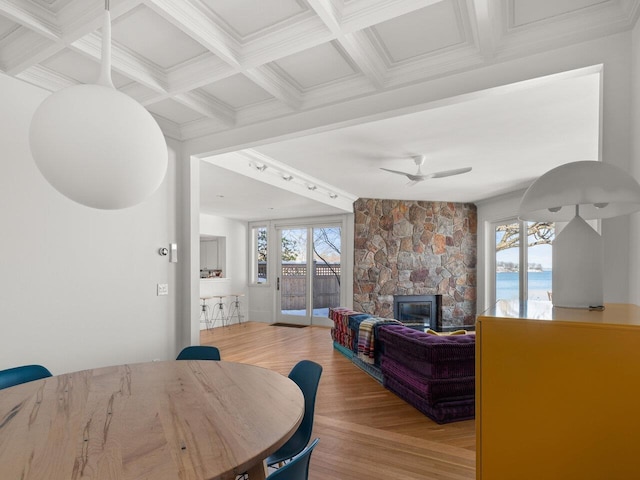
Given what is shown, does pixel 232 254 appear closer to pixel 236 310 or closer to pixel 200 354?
pixel 236 310

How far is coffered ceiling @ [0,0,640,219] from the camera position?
6.10ft

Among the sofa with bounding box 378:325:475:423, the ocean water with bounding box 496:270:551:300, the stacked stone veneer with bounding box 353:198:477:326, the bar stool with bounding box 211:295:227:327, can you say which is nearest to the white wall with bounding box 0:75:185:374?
the sofa with bounding box 378:325:475:423

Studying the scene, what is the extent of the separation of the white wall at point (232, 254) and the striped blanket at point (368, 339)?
4429 mm

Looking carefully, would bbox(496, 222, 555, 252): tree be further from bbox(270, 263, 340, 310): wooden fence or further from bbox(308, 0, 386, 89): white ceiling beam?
bbox(308, 0, 386, 89): white ceiling beam

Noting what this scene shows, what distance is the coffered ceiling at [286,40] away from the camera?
1.86 m

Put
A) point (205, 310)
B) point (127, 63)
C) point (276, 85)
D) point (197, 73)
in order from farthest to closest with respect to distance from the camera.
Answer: point (205, 310), point (276, 85), point (197, 73), point (127, 63)

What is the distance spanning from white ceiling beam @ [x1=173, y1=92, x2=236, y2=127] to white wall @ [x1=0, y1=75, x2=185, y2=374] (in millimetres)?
884

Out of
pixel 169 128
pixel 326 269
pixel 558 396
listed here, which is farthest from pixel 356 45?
pixel 326 269

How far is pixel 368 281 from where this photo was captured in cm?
724

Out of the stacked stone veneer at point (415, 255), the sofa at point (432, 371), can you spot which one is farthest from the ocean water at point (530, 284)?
the sofa at point (432, 371)

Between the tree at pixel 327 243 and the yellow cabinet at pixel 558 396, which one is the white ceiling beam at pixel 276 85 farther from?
the tree at pixel 327 243

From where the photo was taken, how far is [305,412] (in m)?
1.93

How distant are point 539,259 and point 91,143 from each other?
22.9ft

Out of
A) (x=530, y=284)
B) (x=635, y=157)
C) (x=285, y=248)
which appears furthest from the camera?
(x=285, y=248)
